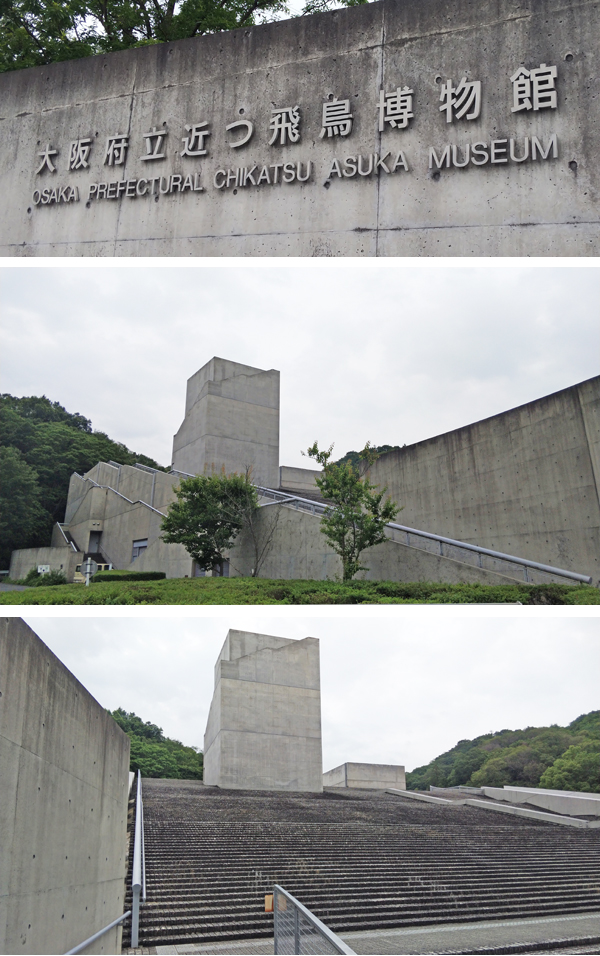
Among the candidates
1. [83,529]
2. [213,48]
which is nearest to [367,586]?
[213,48]

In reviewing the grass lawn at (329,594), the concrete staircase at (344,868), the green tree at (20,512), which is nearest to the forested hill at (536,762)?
the concrete staircase at (344,868)

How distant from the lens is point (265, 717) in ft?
66.0

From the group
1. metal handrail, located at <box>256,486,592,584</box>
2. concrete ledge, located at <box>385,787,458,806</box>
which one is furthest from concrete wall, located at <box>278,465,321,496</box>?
metal handrail, located at <box>256,486,592,584</box>

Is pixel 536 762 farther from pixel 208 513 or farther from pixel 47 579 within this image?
pixel 47 579

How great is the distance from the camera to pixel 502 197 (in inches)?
312

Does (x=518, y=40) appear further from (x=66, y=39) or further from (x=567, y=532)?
(x=66, y=39)

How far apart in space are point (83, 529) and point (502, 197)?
75.6 feet

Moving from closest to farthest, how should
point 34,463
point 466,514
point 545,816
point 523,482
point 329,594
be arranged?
1. point 329,594
2. point 523,482
3. point 466,514
4. point 545,816
5. point 34,463

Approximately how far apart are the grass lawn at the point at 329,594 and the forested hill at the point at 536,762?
62.8ft

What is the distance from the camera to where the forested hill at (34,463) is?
653 inches

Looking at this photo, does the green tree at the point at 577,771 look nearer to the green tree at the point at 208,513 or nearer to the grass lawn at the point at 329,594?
the green tree at the point at 208,513

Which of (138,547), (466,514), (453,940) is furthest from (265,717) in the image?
(453,940)

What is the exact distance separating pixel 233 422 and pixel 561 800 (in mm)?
16557

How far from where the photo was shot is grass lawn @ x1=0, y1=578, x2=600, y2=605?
29.6 ft
